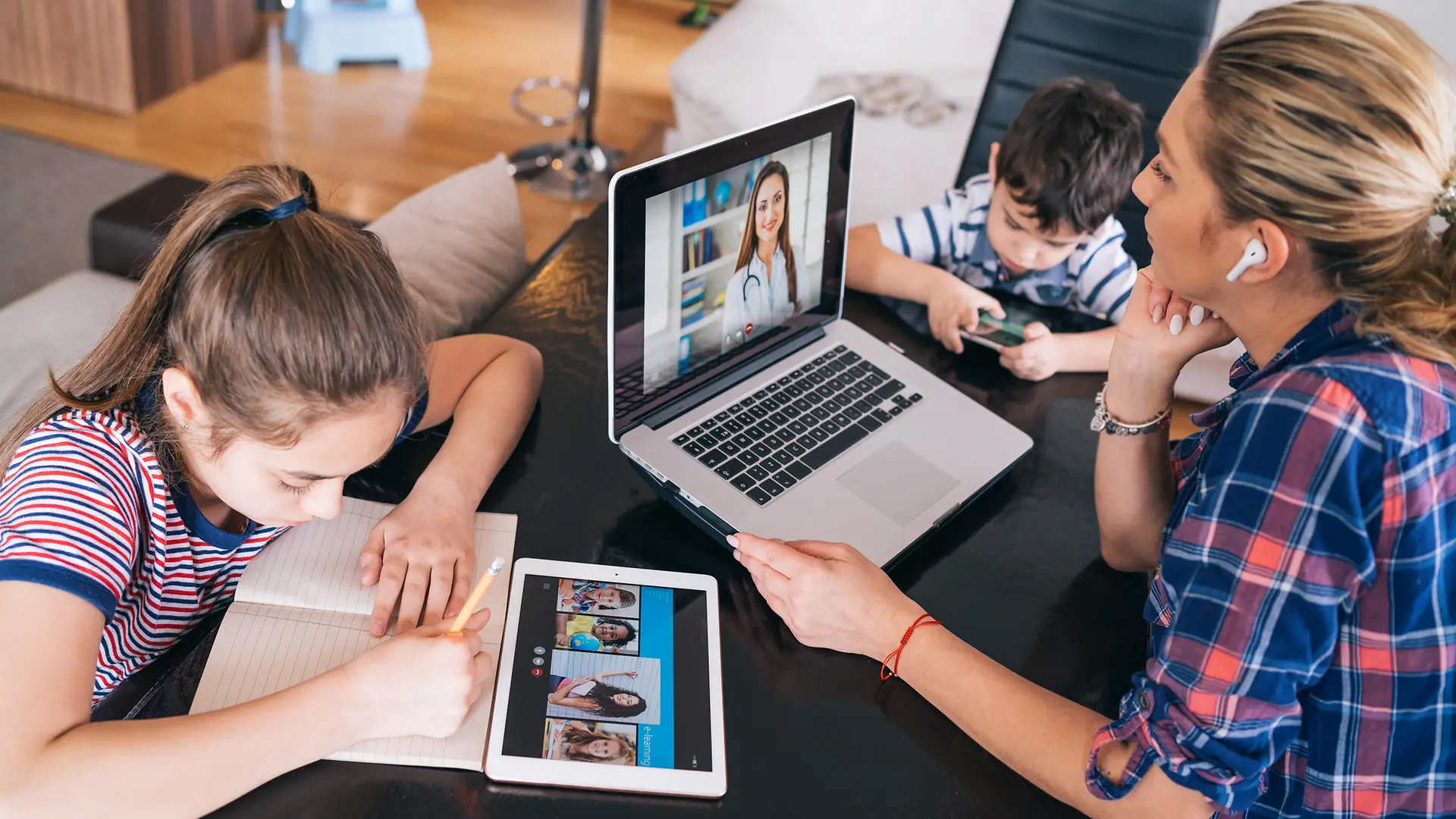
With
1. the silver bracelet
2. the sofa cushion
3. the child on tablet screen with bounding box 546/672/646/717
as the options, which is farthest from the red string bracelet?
the sofa cushion

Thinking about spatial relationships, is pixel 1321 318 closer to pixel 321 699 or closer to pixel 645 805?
pixel 645 805

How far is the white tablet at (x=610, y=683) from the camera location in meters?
0.79

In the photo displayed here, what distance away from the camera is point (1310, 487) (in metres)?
0.73

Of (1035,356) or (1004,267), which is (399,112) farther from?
(1035,356)

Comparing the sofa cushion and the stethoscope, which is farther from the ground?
the stethoscope

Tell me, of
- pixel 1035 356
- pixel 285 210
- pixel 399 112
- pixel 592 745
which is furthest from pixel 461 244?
pixel 399 112

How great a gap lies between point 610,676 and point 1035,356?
71 centimetres

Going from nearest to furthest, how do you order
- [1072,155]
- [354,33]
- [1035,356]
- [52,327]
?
1. [1035,356]
2. [1072,155]
3. [52,327]
4. [354,33]

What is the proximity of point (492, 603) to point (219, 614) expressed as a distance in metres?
0.22

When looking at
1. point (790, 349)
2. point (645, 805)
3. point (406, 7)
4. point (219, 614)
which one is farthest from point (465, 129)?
point (645, 805)

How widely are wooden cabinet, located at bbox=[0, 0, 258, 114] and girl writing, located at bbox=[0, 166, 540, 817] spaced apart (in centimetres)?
247

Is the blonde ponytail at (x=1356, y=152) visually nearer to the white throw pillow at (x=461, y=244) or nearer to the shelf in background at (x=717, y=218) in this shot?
the shelf in background at (x=717, y=218)

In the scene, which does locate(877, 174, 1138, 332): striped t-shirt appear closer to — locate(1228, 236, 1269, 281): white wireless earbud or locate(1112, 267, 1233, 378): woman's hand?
locate(1112, 267, 1233, 378): woman's hand

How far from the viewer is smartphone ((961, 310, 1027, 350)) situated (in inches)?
53.4
